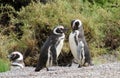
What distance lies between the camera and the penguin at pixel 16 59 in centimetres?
1427

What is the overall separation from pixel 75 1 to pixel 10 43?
2683 millimetres

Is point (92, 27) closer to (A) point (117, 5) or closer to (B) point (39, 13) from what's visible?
(B) point (39, 13)

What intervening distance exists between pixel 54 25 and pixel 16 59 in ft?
5.59

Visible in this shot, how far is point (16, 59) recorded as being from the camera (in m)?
14.3

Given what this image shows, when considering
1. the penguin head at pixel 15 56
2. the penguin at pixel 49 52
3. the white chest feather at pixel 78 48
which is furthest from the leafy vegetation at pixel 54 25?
the penguin at pixel 49 52

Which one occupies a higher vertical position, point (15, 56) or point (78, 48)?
point (78, 48)

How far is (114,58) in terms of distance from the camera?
1570cm

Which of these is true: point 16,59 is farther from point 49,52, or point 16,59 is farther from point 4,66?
point 49,52

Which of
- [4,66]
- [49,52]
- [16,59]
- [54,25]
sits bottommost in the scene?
[4,66]

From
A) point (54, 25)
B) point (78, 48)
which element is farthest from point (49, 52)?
point (54, 25)

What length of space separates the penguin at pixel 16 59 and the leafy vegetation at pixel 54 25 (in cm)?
45

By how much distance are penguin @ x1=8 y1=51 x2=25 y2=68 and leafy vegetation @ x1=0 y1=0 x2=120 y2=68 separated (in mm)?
450

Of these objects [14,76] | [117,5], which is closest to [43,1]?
[117,5]

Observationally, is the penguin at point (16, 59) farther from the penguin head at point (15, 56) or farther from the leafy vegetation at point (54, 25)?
the leafy vegetation at point (54, 25)
